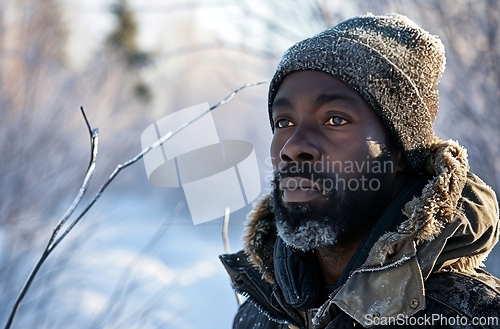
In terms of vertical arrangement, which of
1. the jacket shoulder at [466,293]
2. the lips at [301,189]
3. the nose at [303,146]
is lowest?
the jacket shoulder at [466,293]

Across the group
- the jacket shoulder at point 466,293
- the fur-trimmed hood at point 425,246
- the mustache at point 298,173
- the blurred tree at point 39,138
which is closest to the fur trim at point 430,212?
the fur-trimmed hood at point 425,246

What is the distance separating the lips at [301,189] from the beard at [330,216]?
12mm

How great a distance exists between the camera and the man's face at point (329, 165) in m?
1.89

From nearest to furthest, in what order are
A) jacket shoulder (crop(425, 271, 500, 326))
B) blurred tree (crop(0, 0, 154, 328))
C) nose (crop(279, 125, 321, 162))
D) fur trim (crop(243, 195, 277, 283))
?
jacket shoulder (crop(425, 271, 500, 326)) < nose (crop(279, 125, 321, 162)) < fur trim (crop(243, 195, 277, 283)) < blurred tree (crop(0, 0, 154, 328))

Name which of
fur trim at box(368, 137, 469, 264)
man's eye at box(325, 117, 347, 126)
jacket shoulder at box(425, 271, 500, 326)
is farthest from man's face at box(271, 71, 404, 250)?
jacket shoulder at box(425, 271, 500, 326)

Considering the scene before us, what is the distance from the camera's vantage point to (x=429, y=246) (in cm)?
167

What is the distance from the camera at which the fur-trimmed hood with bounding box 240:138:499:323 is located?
5.41 ft

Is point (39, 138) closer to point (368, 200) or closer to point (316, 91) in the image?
point (316, 91)

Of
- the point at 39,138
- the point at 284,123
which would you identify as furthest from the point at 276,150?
the point at 39,138

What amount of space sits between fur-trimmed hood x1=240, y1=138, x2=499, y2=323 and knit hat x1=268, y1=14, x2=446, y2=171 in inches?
9.1

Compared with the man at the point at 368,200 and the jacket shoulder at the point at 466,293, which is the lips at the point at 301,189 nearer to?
the man at the point at 368,200

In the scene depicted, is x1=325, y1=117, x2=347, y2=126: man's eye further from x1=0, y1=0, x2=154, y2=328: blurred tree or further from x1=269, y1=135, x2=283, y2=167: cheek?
x1=0, y1=0, x2=154, y2=328: blurred tree

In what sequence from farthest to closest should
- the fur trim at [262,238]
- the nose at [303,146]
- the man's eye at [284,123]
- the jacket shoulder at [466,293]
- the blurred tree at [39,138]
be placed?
the blurred tree at [39,138], the fur trim at [262,238], the man's eye at [284,123], the nose at [303,146], the jacket shoulder at [466,293]

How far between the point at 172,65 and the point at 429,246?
585 inches
